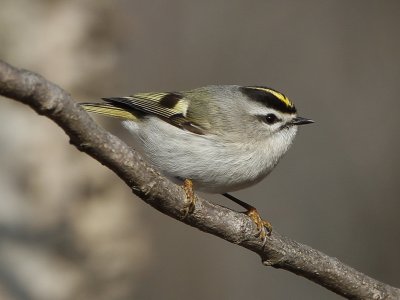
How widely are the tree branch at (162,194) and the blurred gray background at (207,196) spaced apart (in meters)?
2.15

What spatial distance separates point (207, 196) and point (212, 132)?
12.3 feet

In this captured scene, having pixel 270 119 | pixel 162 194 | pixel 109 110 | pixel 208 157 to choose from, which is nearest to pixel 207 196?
pixel 270 119

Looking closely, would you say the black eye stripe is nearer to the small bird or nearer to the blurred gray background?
the small bird

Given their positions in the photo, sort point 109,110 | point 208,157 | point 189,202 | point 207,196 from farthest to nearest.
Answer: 1. point 207,196
2. point 109,110
3. point 208,157
4. point 189,202

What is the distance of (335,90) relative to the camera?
366 inches

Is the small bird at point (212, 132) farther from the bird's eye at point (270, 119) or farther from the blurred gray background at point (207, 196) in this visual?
the blurred gray background at point (207, 196)

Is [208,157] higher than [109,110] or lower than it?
lower

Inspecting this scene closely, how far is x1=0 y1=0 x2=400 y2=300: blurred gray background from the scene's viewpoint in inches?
235

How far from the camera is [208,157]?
14.5 feet

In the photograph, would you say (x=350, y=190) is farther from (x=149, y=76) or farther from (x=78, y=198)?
(x=78, y=198)

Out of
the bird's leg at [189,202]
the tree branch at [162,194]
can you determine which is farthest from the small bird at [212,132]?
the bird's leg at [189,202]

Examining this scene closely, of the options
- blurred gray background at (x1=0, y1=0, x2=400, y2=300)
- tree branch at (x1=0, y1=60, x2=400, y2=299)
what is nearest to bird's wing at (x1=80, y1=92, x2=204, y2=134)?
tree branch at (x1=0, y1=60, x2=400, y2=299)

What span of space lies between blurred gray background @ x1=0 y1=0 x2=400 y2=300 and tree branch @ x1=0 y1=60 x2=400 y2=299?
2152 mm

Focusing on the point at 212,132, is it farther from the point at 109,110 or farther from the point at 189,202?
the point at 189,202
